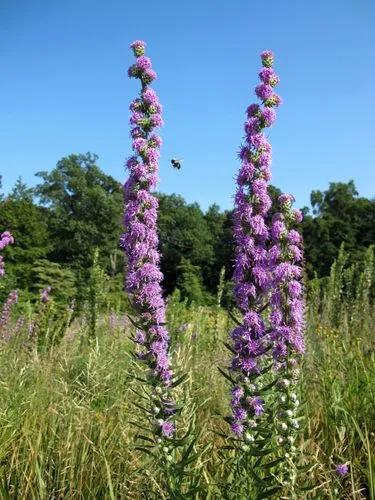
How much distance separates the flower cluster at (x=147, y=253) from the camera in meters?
3.16

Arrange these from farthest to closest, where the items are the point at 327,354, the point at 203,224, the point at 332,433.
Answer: the point at 203,224
the point at 327,354
the point at 332,433

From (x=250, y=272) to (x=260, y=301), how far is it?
186 mm

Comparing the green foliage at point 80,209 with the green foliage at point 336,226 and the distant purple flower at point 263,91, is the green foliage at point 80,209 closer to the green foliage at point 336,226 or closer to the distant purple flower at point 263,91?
the green foliage at point 336,226

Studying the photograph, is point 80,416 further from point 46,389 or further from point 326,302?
point 326,302

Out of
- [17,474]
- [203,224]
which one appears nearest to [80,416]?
[17,474]

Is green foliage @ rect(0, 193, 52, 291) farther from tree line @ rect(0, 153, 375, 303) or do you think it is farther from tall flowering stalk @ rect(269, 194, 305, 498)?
tall flowering stalk @ rect(269, 194, 305, 498)

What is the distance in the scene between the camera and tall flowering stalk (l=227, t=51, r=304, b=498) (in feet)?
9.59

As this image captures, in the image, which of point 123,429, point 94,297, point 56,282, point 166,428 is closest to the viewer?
point 166,428

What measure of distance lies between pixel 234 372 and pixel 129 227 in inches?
42.6

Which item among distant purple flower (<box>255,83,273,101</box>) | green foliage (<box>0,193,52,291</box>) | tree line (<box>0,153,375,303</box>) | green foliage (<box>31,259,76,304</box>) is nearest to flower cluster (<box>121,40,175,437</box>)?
distant purple flower (<box>255,83,273,101</box>)

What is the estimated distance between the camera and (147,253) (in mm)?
3236

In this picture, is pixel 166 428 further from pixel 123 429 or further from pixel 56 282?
pixel 56 282

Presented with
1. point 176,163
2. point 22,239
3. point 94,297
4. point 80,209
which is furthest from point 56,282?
point 80,209

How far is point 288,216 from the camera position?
119 inches
